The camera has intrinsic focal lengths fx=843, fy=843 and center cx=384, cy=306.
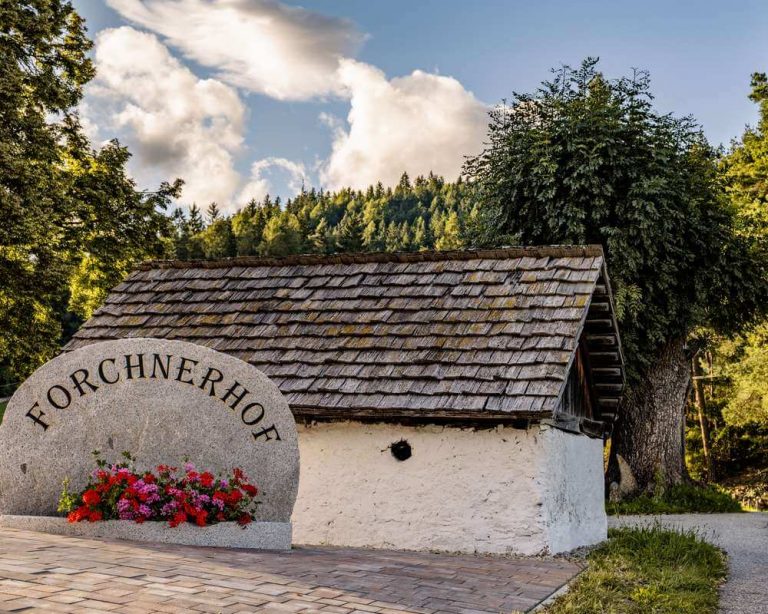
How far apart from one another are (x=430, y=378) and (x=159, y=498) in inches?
160

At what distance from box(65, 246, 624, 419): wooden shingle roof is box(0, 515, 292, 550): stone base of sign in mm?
2812

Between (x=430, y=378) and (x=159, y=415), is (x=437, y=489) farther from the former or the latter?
(x=159, y=415)

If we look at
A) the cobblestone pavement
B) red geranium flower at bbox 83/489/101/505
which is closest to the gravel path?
the cobblestone pavement

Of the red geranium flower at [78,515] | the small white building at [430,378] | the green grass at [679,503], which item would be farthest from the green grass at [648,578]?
the green grass at [679,503]

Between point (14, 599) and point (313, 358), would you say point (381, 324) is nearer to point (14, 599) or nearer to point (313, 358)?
point (313, 358)

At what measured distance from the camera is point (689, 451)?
39969mm

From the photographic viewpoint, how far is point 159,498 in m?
8.15

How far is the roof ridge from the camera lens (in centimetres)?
1264

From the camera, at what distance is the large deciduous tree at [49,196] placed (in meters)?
19.5

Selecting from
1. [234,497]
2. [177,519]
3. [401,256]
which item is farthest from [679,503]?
[177,519]

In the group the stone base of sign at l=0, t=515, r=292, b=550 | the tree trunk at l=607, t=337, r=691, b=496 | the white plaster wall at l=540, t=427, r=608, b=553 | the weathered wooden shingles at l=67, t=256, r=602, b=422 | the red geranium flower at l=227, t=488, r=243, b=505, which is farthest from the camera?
the tree trunk at l=607, t=337, r=691, b=496

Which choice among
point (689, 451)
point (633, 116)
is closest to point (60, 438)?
point (633, 116)

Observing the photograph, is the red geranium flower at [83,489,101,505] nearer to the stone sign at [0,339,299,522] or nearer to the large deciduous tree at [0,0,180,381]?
the stone sign at [0,339,299,522]

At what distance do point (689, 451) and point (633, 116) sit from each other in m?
23.6
